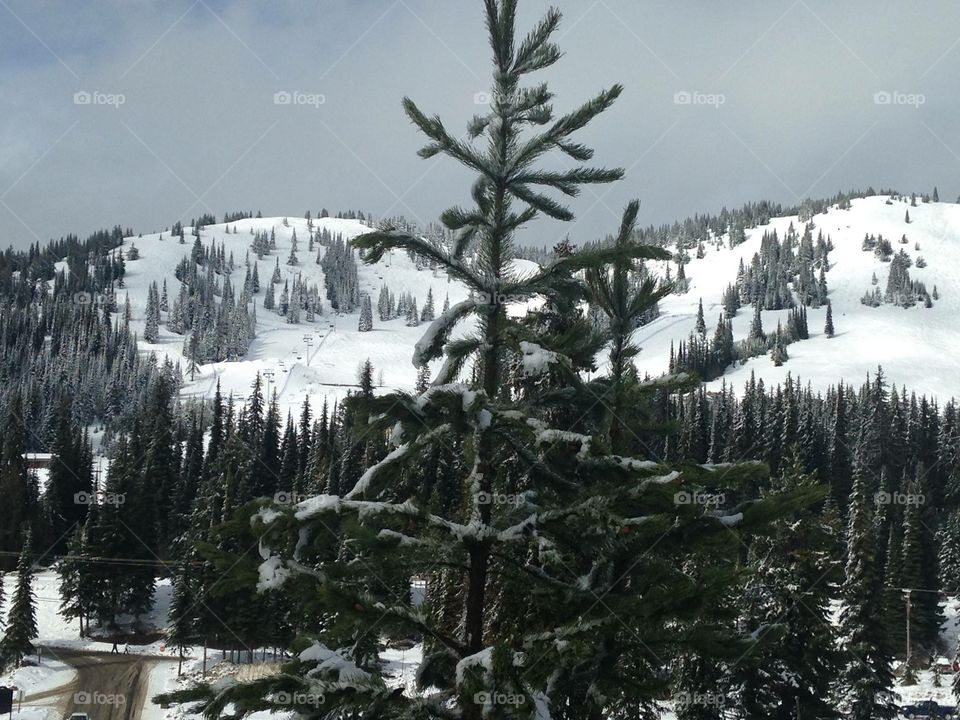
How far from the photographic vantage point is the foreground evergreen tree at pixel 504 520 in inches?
214

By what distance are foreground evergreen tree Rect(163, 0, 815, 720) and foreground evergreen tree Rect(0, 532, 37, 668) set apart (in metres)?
52.2

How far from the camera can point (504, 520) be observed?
20.6 feet

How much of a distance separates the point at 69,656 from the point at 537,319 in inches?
2191

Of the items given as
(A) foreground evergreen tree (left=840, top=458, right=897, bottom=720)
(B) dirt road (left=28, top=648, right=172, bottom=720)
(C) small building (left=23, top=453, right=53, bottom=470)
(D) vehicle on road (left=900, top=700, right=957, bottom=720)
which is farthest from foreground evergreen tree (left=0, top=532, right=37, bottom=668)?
(C) small building (left=23, top=453, right=53, bottom=470)

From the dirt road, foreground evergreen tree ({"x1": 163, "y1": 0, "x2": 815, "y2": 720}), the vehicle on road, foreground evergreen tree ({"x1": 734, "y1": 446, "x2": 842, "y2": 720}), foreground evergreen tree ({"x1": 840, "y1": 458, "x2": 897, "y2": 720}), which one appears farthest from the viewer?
the dirt road

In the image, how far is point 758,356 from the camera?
198 m

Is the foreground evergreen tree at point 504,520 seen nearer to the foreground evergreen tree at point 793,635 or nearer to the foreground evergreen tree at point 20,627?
the foreground evergreen tree at point 793,635

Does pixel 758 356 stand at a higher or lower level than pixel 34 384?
higher

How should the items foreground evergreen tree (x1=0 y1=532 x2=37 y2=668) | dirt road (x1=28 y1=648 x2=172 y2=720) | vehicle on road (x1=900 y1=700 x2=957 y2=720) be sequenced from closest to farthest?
vehicle on road (x1=900 y1=700 x2=957 y2=720) → dirt road (x1=28 y1=648 x2=172 y2=720) → foreground evergreen tree (x1=0 y1=532 x2=37 y2=668)

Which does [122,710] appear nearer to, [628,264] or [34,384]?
[628,264]

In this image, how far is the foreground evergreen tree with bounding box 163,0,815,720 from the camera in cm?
543

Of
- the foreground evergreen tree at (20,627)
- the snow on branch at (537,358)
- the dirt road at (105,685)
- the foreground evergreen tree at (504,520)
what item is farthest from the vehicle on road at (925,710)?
the foreground evergreen tree at (20,627)

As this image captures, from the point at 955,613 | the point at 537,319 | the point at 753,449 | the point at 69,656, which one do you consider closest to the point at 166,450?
the point at 69,656

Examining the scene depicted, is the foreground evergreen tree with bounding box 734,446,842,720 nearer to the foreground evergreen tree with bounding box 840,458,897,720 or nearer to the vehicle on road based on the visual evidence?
the foreground evergreen tree with bounding box 840,458,897,720
